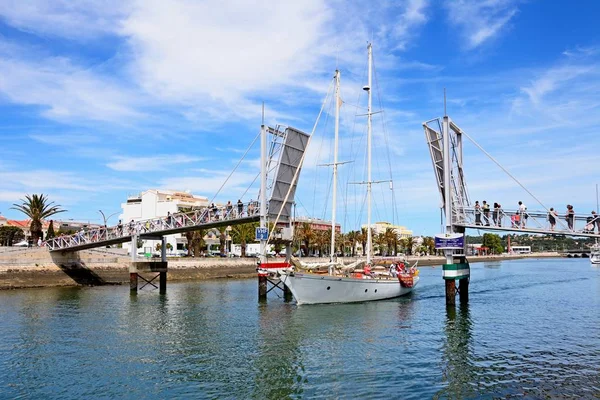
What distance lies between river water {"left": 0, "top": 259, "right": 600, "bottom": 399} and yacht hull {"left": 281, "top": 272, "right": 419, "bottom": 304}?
1111mm

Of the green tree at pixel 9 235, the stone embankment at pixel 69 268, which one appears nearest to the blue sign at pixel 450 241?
the stone embankment at pixel 69 268

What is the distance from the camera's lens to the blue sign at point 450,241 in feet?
139

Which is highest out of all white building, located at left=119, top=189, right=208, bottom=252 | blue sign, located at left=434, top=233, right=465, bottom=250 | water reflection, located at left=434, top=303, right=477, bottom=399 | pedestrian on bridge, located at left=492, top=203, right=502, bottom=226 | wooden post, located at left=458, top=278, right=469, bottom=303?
white building, located at left=119, top=189, right=208, bottom=252

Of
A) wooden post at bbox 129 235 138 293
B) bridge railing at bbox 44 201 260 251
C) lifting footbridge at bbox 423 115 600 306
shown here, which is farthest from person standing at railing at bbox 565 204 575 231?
wooden post at bbox 129 235 138 293

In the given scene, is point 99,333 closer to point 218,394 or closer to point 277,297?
point 218,394

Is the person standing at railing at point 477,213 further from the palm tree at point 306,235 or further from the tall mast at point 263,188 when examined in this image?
the palm tree at point 306,235

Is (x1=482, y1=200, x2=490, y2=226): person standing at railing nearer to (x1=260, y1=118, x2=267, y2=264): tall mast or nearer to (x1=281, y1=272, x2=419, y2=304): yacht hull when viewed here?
(x1=281, y1=272, x2=419, y2=304): yacht hull

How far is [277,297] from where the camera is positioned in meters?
52.4

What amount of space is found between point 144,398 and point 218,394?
261 centimetres

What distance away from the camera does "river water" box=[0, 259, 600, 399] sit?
20047mm

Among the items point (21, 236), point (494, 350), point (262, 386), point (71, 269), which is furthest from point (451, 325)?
point (21, 236)

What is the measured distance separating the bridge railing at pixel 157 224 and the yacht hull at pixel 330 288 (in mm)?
9357

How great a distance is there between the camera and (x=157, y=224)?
58.9 m

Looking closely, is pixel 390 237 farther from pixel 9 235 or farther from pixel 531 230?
pixel 531 230
